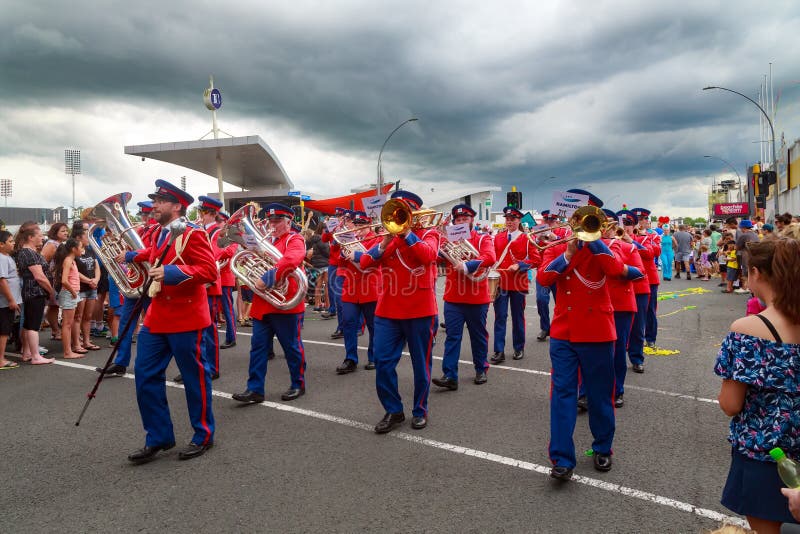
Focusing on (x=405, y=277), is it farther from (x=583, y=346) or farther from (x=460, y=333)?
(x=583, y=346)

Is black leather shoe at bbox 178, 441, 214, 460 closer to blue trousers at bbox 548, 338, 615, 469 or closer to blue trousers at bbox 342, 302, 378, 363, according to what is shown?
blue trousers at bbox 548, 338, 615, 469

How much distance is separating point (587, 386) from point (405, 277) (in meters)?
1.83

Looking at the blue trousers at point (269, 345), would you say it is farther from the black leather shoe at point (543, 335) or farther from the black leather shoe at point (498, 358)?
the black leather shoe at point (543, 335)

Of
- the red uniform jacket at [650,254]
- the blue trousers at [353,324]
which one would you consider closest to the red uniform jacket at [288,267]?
the blue trousers at [353,324]

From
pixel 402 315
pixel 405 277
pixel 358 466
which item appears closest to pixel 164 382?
pixel 358 466

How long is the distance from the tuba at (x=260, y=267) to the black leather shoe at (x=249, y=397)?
0.94 meters

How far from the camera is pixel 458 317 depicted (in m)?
6.12

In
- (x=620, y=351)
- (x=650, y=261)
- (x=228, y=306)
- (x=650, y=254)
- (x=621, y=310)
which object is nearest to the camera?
(x=620, y=351)

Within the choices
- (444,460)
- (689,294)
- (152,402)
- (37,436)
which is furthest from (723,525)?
(689,294)

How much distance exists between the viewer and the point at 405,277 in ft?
16.0

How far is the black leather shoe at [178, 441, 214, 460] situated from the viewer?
4191mm

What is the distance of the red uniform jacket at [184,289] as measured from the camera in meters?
4.22

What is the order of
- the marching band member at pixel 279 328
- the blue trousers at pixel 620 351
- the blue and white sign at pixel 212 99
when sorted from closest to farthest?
1. the blue trousers at pixel 620 351
2. the marching band member at pixel 279 328
3. the blue and white sign at pixel 212 99

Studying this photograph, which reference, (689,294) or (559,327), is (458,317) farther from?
(689,294)
